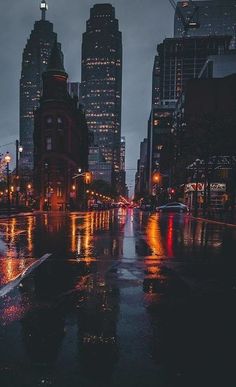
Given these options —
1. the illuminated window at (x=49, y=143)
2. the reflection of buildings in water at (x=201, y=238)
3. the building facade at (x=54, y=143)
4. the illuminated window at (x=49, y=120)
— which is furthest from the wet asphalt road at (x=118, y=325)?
the illuminated window at (x=49, y=120)

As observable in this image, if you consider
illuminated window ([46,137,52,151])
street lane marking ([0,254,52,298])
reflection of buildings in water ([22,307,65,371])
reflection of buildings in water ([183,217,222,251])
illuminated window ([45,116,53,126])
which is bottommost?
reflection of buildings in water ([183,217,222,251])

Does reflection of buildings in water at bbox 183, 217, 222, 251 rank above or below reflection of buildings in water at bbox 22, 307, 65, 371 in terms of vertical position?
below

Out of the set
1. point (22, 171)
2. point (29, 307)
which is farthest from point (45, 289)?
point (22, 171)

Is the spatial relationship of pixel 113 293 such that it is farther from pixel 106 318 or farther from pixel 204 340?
pixel 204 340

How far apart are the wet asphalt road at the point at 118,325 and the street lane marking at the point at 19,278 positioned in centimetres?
6

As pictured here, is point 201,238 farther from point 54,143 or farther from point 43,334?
point 54,143

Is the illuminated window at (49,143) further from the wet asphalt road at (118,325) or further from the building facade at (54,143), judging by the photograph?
the wet asphalt road at (118,325)

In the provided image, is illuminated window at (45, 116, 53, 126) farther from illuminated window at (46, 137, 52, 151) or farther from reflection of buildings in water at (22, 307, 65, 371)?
reflection of buildings in water at (22, 307, 65, 371)

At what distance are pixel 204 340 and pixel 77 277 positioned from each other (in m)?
4.17

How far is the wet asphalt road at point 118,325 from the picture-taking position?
12.2 ft

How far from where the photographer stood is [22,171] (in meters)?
118

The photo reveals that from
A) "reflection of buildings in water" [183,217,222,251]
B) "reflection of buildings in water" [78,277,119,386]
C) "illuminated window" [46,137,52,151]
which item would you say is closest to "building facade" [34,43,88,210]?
"illuminated window" [46,137,52,151]

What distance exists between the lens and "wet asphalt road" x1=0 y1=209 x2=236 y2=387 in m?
3.72

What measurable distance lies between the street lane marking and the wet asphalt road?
0.06m
